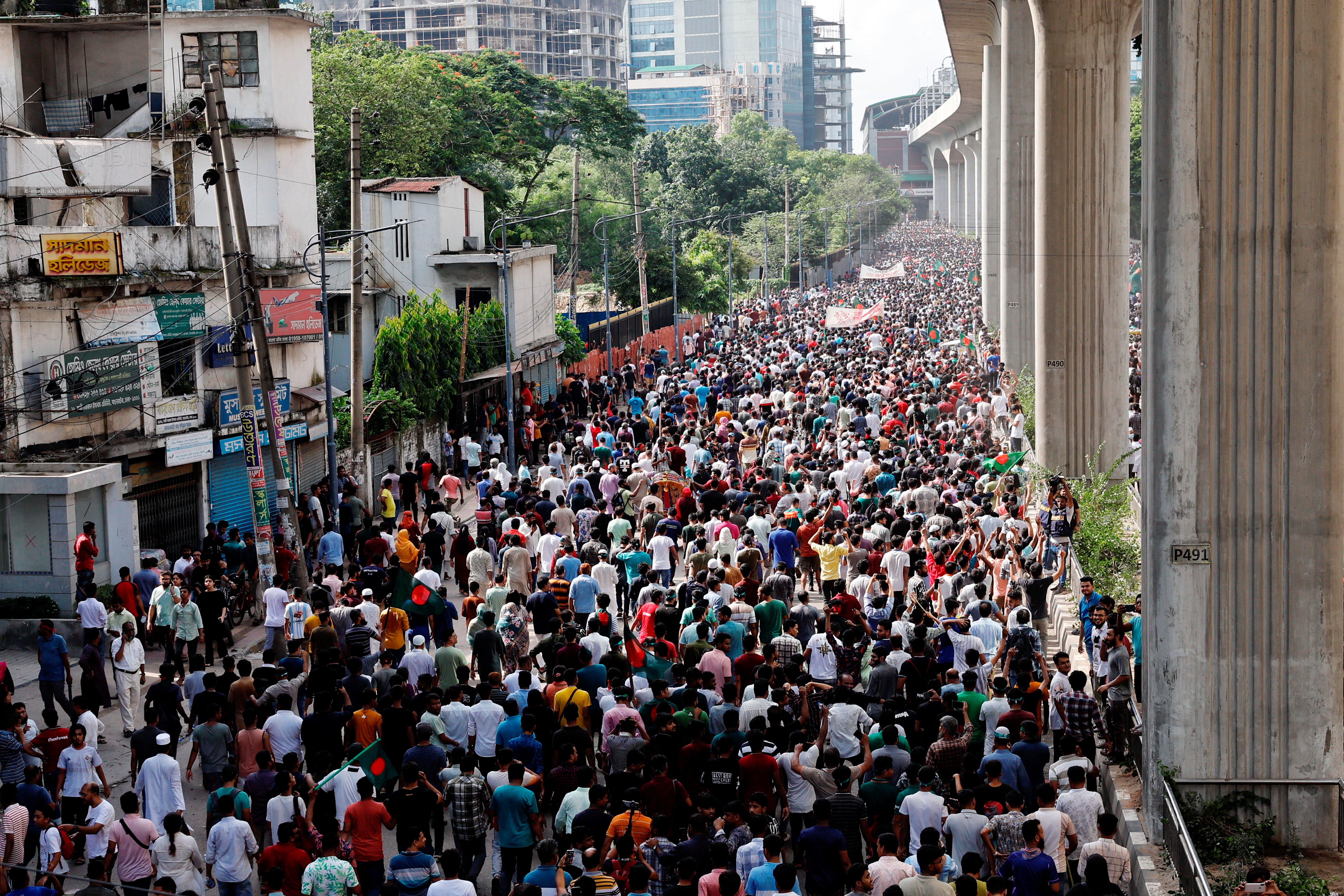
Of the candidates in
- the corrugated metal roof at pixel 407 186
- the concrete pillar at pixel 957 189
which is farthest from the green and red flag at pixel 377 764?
the concrete pillar at pixel 957 189

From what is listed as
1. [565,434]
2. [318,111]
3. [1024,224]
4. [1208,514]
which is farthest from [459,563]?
[318,111]

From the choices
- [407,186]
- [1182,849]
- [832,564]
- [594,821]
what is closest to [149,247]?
[832,564]

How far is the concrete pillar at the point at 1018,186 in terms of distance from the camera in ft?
124

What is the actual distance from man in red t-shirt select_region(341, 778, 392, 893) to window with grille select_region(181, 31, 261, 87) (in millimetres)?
21809

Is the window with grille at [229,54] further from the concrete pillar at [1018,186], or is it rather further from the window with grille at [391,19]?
the window with grille at [391,19]

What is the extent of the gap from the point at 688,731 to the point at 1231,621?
423 cm

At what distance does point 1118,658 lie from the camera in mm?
13312

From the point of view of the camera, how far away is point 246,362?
2038 cm

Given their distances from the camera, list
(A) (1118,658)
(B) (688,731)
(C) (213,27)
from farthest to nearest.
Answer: (C) (213,27)
(A) (1118,658)
(B) (688,731)

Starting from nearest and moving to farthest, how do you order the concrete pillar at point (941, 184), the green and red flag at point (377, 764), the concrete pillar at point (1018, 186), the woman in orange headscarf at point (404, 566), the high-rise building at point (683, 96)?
the green and red flag at point (377, 764), the woman in orange headscarf at point (404, 566), the concrete pillar at point (1018, 186), the concrete pillar at point (941, 184), the high-rise building at point (683, 96)

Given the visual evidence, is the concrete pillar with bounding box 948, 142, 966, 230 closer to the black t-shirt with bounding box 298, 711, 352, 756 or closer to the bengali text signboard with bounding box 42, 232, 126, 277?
the bengali text signboard with bounding box 42, 232, 126, 277

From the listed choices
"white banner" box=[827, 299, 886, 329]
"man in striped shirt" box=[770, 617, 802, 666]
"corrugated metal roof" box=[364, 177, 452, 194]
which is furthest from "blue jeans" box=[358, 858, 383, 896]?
"white banner" box=[827, 299, 886, 329]

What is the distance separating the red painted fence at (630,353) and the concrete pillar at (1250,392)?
3068cm

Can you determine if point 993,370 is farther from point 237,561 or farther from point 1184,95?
point 1184,95
